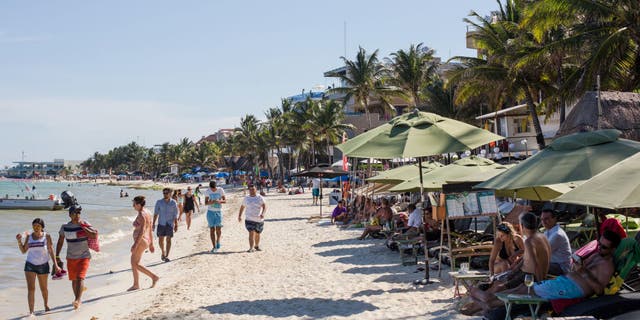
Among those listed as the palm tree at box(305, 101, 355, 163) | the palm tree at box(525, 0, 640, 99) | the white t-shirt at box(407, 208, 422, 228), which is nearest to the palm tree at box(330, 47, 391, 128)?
the palm tree at box(305, 101, 355, 163)

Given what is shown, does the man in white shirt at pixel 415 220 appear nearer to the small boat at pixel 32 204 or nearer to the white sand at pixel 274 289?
the white sand at pixel 274 289

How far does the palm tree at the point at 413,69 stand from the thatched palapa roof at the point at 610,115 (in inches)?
1090

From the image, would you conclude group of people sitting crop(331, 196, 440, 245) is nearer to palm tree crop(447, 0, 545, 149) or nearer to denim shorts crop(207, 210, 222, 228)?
denim shorts crop(207, 210, 222, 228)

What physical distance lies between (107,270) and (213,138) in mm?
127997

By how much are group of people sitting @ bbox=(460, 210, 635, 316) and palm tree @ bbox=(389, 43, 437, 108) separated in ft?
112

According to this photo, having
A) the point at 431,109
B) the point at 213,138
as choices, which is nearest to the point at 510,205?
the point at 431,109

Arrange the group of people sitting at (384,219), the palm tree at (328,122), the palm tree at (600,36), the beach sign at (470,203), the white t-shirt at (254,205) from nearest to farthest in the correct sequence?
the beach sign at (470,203) < the group of people sitting at (384,219) < the white t-shirt at (254,205) < the palm tree at (600,36) < the palm tree at (328,122)

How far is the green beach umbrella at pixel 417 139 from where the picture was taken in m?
7.69

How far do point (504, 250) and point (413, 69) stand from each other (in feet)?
112

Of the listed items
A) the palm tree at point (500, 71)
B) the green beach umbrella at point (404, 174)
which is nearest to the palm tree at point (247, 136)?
the palm tree at point (500, 71)

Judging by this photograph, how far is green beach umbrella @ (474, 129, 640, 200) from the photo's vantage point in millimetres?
5906

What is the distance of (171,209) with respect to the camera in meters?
11.9

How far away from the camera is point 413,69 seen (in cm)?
3972

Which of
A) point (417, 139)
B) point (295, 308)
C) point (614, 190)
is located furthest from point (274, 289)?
point (614, 190)
